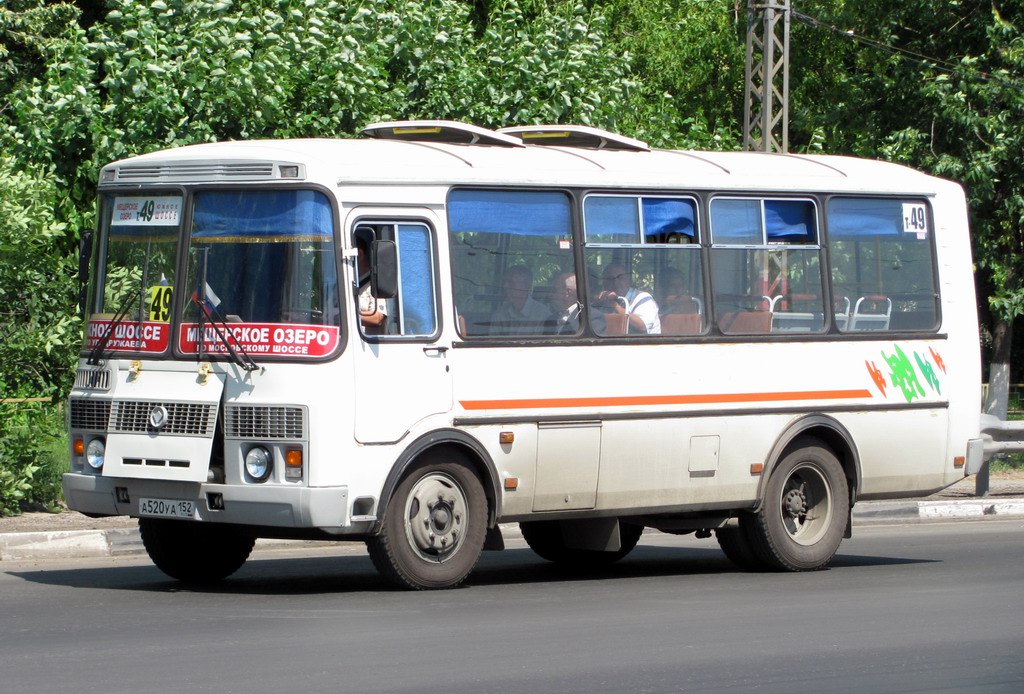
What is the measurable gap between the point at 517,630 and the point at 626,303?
318 cm

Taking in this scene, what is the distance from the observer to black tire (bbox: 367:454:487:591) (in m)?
10.4

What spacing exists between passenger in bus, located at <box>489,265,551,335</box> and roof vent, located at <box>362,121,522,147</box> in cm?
114

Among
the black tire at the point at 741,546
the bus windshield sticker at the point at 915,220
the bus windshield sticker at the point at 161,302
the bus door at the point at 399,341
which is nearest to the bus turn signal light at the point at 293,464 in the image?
the bus door at the point at 399,341

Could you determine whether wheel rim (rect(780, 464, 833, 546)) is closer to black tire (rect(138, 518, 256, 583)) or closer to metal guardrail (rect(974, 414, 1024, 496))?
black tire (rect(138, 518, 256, 583))

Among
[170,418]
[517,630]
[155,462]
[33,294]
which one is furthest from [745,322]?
[33,294]

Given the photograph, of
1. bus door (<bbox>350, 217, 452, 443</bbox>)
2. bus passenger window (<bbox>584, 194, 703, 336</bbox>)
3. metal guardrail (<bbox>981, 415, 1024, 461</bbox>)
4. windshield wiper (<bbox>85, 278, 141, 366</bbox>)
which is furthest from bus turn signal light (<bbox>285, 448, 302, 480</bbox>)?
metal guardrail (<bbox>981, 415, 1024, 461</bbox>)

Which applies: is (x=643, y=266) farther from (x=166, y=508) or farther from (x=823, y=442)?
(x=166, y=508)

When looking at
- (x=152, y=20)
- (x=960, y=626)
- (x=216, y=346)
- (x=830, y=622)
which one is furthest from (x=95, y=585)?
(x=152, y=20)

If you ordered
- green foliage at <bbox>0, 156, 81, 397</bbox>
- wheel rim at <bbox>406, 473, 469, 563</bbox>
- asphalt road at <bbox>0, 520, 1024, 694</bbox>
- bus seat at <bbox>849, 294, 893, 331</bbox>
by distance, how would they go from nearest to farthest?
asphalt road at <bbox>0, 520, 1024, 694</bbox>, wheel rim at <bbox>406, 473, 469, 563</bbox>, bus seat at <bbox>849, 294, 893, 331</bbox>, green foliage at <bbox>0, 156, 81, 397</bbox>

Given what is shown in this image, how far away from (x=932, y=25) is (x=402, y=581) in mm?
20666

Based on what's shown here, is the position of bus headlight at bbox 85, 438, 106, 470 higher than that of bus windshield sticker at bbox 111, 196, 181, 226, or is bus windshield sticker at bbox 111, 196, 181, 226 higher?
bus windshield sticker at bbox 111, 196, 181, 226

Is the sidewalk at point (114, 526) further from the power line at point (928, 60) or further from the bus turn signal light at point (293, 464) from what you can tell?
the power line at point (928, 60)

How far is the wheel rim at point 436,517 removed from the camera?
414 inches

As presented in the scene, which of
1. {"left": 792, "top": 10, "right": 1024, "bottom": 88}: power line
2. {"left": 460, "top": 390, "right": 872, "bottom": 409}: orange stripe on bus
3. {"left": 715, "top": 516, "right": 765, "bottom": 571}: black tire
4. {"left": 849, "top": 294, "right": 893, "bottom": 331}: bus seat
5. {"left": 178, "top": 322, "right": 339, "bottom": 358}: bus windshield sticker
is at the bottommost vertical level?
{"left": 715, "top": 516, "right": 765, "bottom": 571}: black tire
